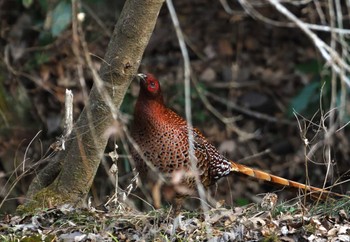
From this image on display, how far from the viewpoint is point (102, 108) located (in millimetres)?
6012

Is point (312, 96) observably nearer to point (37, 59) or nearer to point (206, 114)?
point (206, 114)

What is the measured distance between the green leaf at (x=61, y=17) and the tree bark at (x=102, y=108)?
219 centimetres

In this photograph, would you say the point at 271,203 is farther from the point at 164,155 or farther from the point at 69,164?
the point at 69,164

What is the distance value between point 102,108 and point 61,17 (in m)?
2.44

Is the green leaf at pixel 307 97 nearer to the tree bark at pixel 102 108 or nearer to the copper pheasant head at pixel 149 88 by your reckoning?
the copper pheasant head at pixel 149 88

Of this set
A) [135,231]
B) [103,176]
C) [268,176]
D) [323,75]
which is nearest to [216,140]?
[103,176]

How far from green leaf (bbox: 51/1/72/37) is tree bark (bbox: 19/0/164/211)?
2186 millimetres

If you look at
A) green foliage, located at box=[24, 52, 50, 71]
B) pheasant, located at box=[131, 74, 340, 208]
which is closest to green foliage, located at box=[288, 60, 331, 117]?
pheasant, located at box=[131, 74, 340, 208]

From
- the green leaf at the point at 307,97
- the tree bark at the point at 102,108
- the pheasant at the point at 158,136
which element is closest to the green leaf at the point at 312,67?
the green leaf at the point at 307,97

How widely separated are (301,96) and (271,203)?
10.7 ft

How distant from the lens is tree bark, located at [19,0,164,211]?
5.93 meters

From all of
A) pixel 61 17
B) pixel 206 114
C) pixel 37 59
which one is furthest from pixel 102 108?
pixel 206 114

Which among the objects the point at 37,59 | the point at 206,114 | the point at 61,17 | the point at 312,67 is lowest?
the point at 206,114

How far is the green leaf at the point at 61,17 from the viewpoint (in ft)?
26.8
